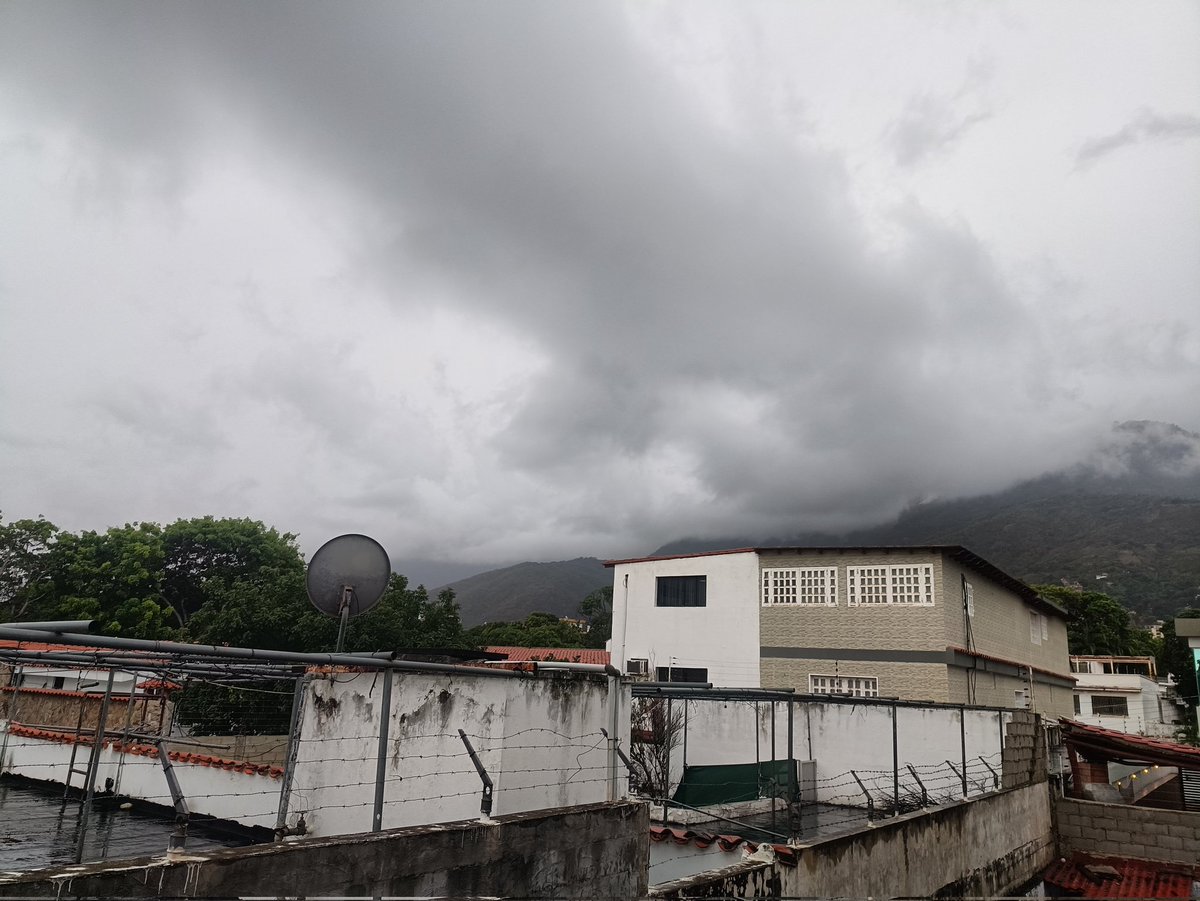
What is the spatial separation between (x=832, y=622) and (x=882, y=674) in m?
2.47

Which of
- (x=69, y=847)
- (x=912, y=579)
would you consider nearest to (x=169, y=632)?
(x=69, y=847)

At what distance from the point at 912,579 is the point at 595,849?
74.1ft

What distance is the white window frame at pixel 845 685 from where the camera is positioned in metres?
27.0

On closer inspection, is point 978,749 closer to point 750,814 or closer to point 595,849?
point 750,814

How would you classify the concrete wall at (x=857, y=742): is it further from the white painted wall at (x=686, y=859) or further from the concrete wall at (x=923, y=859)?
the white painted wall at (x=686, y=859)

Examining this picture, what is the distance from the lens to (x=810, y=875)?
8969mm

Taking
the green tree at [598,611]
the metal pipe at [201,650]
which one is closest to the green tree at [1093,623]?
the green tree at [598,611]

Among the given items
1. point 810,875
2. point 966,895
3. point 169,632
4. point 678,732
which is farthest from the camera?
point 169,632

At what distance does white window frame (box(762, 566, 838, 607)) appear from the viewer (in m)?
28.6

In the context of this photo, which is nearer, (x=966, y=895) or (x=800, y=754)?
(x=966, y=895)

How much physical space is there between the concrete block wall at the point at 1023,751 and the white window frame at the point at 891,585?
8084mm

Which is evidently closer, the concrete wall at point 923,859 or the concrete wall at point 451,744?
the concrete wall at point 923,859

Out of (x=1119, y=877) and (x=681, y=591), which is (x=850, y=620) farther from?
(x=1119, y=877)

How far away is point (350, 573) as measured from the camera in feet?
25.9
